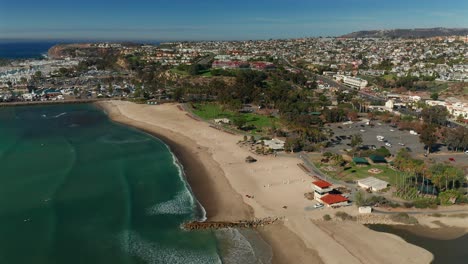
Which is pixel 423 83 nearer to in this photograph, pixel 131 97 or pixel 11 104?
pixel 131 97

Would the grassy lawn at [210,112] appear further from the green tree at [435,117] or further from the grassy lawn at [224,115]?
the green tree at [435,117]

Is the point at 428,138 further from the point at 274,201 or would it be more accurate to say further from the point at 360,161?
the point at 274,201

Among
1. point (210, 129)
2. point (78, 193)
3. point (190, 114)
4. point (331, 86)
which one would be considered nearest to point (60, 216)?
point (78, 193)

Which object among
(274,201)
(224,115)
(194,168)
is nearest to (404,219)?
(274,201)

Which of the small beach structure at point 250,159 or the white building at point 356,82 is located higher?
the white building at point 356,82

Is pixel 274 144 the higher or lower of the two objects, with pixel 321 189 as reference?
higher

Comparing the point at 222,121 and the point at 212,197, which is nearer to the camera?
the point at 212,197

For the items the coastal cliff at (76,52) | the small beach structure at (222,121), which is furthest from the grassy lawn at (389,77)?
the coastal cliff at (76,52)

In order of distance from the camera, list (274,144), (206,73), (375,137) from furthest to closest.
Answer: (206,73) < (375,137) < (274,144)
